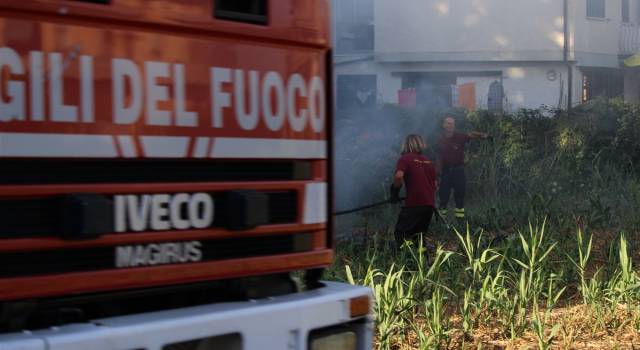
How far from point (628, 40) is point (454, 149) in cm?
1490

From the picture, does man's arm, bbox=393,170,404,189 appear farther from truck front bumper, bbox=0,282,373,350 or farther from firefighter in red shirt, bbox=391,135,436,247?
truck front bumper, bbox=0,282,373,350

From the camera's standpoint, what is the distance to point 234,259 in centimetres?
407

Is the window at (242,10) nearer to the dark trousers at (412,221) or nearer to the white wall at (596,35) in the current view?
the dark trousers at (412,221)

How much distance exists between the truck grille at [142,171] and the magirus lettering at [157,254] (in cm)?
23

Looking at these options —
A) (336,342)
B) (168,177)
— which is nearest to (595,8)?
(336,342)

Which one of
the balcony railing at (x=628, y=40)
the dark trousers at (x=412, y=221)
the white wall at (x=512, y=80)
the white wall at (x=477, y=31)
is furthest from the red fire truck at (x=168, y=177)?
the balcony railing at (x=628, y=40)

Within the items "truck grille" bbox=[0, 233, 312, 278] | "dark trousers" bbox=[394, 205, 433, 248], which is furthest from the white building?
"truck grille" bbox=[0, 233, 312, 278]

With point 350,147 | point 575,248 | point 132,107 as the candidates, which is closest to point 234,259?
point 132,107

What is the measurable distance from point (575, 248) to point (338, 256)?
2195 millimetres

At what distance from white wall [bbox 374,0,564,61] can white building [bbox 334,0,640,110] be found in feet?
0.08

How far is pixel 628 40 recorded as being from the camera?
86.6 ft

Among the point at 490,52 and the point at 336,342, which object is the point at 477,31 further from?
the point at 336,342

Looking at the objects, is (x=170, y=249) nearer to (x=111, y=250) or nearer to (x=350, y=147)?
(x=111, y=250)

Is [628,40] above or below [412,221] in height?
above
